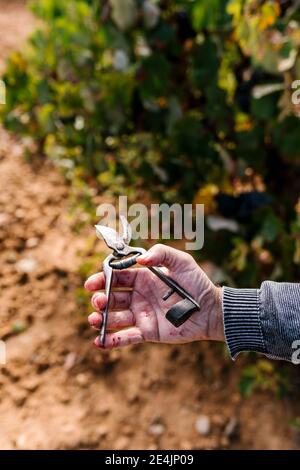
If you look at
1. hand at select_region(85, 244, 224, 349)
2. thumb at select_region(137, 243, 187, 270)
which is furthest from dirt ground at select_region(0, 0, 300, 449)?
thumb at select_region(137, 243, 187, 270)

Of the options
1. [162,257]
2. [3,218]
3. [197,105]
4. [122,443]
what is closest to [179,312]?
[162,257]

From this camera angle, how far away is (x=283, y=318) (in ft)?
2.96

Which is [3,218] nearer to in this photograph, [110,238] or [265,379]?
[265,379]

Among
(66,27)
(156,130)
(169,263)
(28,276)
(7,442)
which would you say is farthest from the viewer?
(28,276)

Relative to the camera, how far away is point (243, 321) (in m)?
0.92

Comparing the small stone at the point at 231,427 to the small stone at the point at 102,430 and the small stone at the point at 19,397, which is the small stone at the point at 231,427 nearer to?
the small stone at the point at 102,430

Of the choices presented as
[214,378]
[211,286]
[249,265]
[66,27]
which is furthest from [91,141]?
[211,286]

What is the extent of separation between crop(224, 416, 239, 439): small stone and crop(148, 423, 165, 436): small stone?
166 millimetres

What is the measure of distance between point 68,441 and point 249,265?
24.9 inches

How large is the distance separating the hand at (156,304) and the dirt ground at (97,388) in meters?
0.61

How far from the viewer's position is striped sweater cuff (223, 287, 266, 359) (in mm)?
921

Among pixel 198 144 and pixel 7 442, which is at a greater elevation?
pixel 198 144

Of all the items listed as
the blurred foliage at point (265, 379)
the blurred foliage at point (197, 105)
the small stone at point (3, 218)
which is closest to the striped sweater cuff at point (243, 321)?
the blurred foliage at point (197, 105)
